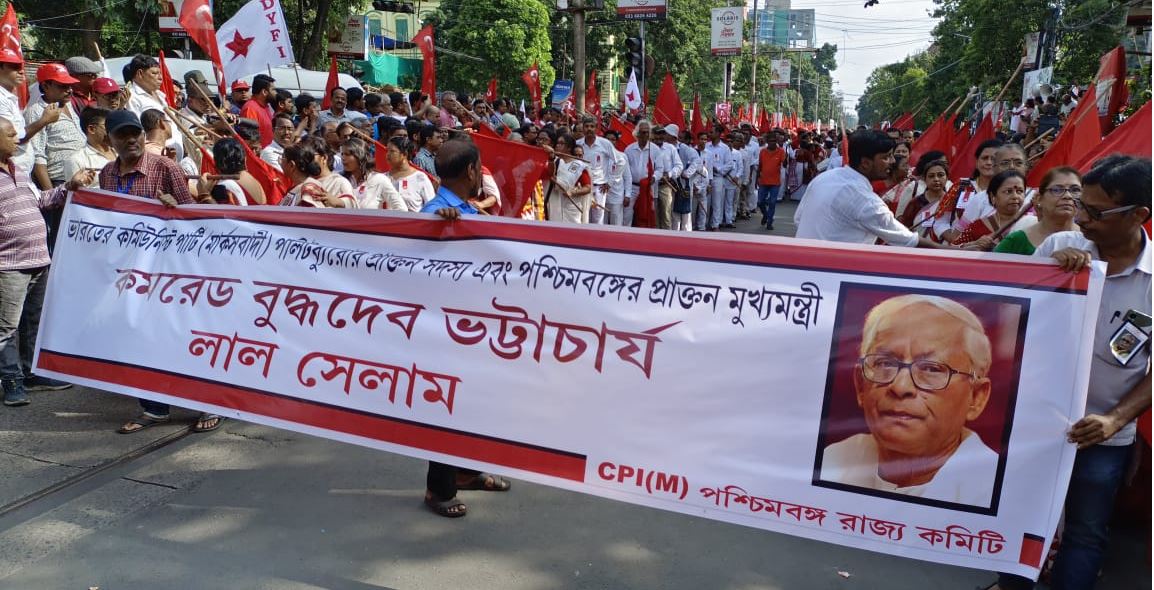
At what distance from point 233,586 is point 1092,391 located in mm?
3119

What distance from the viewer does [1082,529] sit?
2820 mm

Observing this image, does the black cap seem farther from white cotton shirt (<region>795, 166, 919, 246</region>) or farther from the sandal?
white cotton shirt (<region>795, 166, 919, 246</region>)

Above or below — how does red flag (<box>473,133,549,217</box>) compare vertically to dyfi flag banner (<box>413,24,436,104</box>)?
below

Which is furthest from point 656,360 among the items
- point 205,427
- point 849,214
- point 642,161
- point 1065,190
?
point 642,161

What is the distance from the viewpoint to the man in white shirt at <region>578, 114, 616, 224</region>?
11086 millimetres

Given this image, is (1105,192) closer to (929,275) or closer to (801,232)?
(929,275)

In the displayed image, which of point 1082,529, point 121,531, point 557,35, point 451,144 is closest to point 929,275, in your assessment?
point 1082,529

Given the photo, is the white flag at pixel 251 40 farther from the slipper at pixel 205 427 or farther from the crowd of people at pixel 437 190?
the slipper at pixel 205 427

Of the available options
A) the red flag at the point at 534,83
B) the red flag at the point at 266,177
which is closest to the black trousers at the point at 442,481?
the red flag at the point at 266,177

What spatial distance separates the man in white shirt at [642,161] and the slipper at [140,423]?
26.5ft

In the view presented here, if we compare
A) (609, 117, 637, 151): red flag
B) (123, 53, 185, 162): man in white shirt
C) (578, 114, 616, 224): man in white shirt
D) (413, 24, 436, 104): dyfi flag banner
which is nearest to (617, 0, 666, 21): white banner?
(609, 117, 637, 151): red flag

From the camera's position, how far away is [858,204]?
14.1ft

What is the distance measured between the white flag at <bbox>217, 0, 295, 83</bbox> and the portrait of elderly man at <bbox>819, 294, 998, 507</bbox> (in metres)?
7.45

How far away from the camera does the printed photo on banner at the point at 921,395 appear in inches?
107
